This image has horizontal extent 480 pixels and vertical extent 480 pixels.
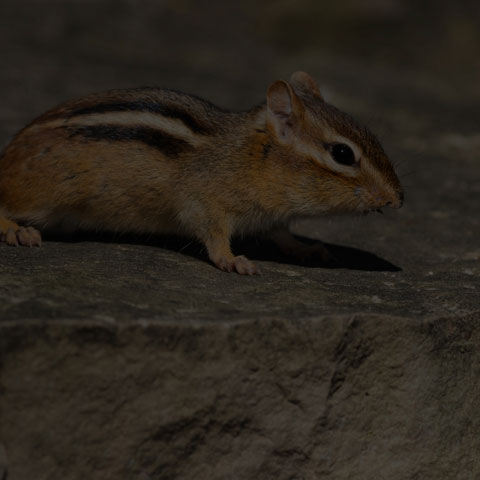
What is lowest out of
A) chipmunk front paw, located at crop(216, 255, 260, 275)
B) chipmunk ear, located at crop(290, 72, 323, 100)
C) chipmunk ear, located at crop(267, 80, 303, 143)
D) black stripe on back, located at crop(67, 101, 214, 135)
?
chipmunk front paw, located at crop(216, 255, 260, 275)

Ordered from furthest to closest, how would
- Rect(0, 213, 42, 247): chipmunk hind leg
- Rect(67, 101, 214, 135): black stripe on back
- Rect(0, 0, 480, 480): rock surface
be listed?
Rect(67, 101, 214, 135): black stripe on back, Rect(0, 213, 42, 247): chipmunk hind leg, Rect(0, 0, 480, 480): rock surface

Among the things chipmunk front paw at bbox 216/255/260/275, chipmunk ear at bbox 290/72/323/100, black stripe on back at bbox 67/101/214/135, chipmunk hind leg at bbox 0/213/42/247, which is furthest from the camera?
chipmunk ear at bbox 290/72/323/100

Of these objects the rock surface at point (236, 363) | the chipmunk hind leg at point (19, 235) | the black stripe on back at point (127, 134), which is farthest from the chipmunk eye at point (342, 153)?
the chipmunk hind leg at point (19, 235)

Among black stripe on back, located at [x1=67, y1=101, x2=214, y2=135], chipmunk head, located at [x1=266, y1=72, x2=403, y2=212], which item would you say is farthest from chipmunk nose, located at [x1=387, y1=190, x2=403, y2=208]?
black stripe on back, located at [x1=67, y1=101, x2=214, y2=135]

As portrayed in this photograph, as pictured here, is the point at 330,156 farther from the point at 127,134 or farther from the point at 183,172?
the point at 127,134

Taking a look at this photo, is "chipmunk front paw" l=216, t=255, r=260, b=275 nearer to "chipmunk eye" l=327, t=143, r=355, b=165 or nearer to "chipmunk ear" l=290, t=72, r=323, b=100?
"chipmunk eye" l=327, t=143, r=355, b=165

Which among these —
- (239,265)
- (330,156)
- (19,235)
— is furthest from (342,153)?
(19,235)

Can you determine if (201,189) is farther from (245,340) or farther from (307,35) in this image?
(307,35)
